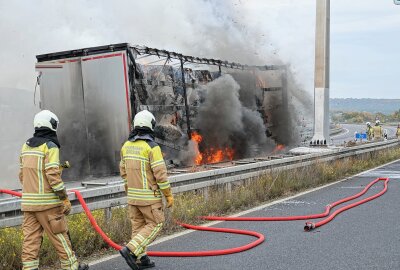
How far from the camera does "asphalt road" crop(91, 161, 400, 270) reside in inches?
217

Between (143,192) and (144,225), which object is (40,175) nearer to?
(143,192)

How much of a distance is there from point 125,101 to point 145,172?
6.05 metres

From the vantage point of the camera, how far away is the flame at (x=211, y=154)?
1395 cm

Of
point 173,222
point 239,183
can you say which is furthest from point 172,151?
point 173,222

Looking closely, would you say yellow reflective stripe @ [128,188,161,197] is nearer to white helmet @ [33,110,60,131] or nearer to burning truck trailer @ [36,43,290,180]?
white helmet @ [33,110,60,131]

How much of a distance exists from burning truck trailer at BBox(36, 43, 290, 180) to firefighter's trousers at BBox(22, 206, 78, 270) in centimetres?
646

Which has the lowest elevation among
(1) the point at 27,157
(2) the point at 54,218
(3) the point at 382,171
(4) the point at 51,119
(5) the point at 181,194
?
(3) the point at 382,171

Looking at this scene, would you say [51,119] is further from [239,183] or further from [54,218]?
[239,183]

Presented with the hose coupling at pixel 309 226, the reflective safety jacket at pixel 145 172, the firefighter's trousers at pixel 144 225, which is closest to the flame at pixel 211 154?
the hose coupling at pixel 309 226

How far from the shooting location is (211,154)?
15.0m

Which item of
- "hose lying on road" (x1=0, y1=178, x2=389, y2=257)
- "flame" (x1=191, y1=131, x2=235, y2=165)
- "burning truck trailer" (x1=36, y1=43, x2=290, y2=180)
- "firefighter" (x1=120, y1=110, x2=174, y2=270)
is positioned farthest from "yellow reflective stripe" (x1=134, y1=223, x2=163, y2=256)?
"flame" (x1=191, y1=131, x2=235, y2=165)

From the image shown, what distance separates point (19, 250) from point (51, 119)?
1.44 metres

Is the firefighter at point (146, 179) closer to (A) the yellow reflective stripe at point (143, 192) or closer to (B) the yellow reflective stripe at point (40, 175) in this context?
(A) the yellow reflective stripe at point (143, 192)

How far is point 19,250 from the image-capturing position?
5.36 meters
